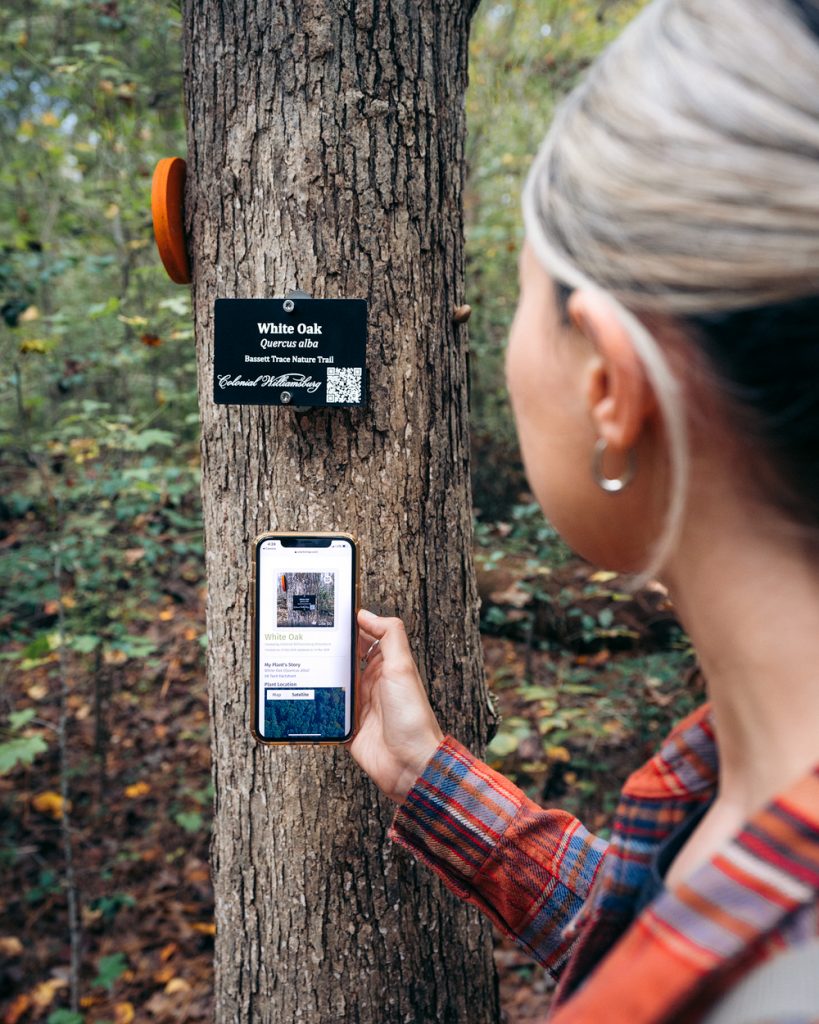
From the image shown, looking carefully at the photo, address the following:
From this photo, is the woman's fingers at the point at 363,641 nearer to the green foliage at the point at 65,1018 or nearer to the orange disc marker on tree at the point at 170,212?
the orange disc marker on tree at the point at 170,212

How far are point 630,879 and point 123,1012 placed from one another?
2934mm

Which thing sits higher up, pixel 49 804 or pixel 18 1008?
pixel 49 804

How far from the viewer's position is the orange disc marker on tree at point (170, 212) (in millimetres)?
1464

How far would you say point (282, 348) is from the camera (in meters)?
1.37

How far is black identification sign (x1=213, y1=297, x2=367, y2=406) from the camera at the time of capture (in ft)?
4.46

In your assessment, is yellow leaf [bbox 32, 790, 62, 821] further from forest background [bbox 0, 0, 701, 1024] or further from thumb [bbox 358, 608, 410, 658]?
thumb [bbox 358, 608, 410, 658]

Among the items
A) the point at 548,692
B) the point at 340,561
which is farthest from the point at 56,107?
the point at 340,561

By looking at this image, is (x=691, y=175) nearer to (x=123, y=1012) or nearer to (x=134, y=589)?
(x=123, y=1012)

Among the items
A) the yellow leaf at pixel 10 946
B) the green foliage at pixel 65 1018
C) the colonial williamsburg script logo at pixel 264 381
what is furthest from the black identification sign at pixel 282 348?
the yellow leaf at pixel 10 946

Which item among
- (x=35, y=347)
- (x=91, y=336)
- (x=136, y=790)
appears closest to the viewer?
(x=35, y=347)

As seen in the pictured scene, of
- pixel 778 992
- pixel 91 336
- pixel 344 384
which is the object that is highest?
pixel 91 336

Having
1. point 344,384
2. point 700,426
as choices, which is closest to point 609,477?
point 700,426

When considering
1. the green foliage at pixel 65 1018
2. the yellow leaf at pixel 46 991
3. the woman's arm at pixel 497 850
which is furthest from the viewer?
the yellow leaf at pixel 46 991

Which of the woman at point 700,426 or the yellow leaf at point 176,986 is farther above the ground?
the woman at point 700,426
